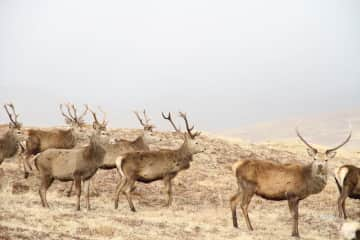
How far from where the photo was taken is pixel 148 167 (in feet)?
58.3

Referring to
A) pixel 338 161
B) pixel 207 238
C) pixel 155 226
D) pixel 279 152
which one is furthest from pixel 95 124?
pixel 338 161

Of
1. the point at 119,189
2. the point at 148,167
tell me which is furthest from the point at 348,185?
the point at 119,189

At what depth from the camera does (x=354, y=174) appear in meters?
17.8

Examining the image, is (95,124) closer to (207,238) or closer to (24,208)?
(24,208)

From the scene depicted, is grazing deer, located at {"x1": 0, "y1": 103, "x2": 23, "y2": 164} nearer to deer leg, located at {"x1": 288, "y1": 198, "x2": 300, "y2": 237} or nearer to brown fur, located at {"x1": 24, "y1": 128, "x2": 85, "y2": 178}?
brown fur, located at {"x1": 24, "y1": 128, "x2": 85, "y2": 178}

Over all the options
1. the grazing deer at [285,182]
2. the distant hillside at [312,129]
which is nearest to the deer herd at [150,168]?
the grazing deer at [285,182]

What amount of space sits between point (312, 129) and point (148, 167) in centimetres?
11764

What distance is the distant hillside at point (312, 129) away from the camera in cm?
11806

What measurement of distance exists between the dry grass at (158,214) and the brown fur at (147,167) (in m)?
0.68

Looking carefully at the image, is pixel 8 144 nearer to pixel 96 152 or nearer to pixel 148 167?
pixel 96 152

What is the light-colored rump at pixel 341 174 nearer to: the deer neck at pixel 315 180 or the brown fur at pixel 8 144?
the deer neck at pixel 315 180

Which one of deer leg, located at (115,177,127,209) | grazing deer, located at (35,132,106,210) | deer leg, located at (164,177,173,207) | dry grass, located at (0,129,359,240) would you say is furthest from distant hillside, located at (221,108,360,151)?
grazing deer, located at (35,132,106,210)

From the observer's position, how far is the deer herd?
51.0 feet

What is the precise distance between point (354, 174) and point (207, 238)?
5818mm
